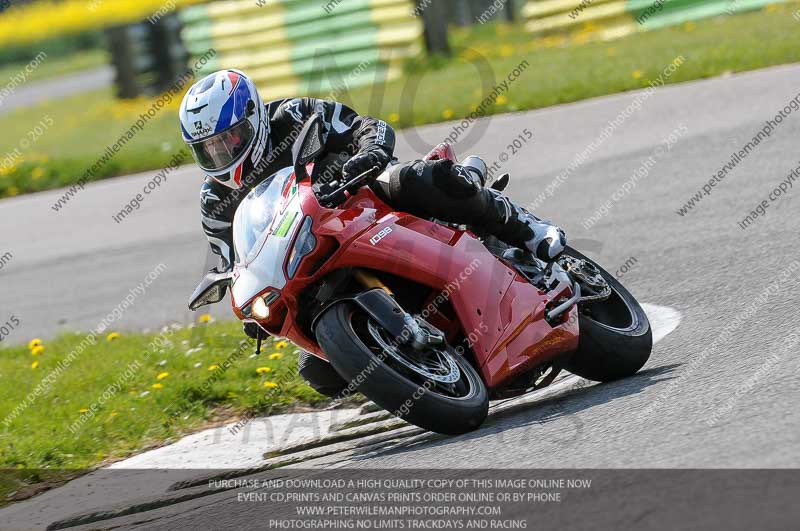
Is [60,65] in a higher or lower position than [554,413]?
lower

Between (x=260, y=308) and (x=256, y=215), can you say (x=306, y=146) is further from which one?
(x=260, y=308)

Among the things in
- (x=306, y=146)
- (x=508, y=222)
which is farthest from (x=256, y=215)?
(x=508, y=222)

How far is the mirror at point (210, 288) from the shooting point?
569cm

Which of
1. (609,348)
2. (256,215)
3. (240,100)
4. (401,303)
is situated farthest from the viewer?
(609,348)

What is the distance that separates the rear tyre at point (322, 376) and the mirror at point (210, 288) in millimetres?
547

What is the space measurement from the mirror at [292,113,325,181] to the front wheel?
2.16 feet

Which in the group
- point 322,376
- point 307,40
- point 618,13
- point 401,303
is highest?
point 401,303

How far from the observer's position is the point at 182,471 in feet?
20.3

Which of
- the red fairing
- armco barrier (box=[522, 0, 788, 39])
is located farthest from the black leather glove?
armco barrier (box=[522, 0, 788, 39])

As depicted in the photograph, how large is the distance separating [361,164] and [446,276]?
627mm

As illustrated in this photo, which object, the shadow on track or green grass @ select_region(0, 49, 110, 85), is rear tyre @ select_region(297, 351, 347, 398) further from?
green grass @ select_region(0, 49, 110, 85)

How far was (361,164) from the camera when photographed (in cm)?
545

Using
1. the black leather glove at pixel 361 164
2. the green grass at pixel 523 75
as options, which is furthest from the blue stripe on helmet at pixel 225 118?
the green grass at pixel 523 75

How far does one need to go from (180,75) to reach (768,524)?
70.4 feet
